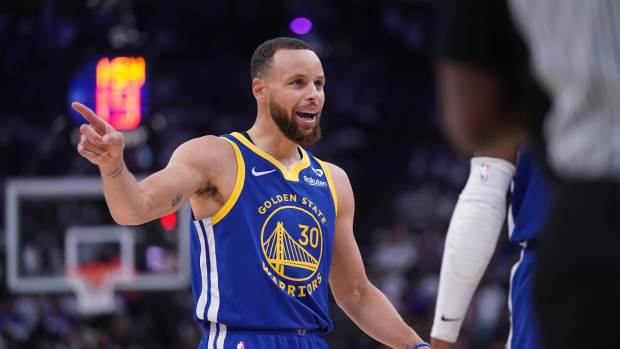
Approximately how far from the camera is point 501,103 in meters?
1.94

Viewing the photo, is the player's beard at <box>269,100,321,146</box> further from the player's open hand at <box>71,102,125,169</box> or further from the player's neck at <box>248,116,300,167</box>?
the player's open hand at <box>71,102,125,169</box>

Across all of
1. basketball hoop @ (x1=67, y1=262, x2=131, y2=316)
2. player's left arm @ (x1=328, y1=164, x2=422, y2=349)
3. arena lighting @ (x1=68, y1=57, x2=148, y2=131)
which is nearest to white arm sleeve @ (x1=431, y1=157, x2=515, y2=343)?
player's left arm @ (x1=328, y1=164, x2=422, y2=349)

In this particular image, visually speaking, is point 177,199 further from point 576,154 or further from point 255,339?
point 576,154

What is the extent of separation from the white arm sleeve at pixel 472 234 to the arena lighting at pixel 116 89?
874 centimetres

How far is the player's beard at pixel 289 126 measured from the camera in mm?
4910

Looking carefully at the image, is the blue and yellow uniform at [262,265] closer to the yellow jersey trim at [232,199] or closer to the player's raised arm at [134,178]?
the yellow jersey trim at [232,199]

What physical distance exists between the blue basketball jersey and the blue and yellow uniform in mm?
1114

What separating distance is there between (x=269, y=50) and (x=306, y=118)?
382 mm

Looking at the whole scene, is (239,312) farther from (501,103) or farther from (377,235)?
(377,235)

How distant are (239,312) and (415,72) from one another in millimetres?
12067

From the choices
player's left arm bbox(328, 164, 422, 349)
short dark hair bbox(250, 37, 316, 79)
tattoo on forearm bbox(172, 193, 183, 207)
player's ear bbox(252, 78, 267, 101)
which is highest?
short dark hair bbox(250, 37, 316, 79)

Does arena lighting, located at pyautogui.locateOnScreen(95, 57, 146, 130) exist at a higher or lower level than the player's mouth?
higher

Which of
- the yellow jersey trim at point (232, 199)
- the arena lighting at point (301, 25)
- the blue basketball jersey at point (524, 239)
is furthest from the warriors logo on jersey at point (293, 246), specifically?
the arena lighting at point (301, 25)

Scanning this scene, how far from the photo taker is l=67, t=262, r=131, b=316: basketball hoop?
12578 millimetres
